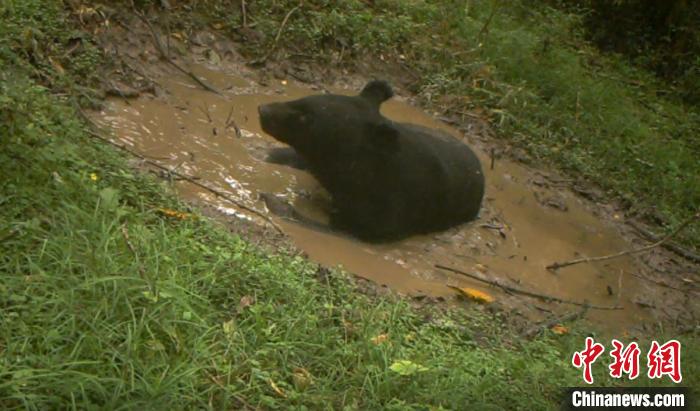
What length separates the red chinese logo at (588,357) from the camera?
14.4 ft

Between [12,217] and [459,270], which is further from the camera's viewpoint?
[459,270]

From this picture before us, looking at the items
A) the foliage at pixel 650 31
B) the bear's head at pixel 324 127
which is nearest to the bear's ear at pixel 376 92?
the bear's head at pixel 324 127

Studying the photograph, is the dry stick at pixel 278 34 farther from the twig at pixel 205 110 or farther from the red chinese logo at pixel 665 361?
the red chinese logo at pixel 665 361

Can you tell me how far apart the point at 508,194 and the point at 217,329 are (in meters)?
4.51

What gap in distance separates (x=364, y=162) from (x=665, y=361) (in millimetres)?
2536

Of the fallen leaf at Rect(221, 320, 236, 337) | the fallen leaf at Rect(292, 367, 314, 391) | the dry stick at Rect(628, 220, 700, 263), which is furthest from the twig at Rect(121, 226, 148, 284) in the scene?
the dry stick at Rect(628, 220, 700, 263)

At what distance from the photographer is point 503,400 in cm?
386

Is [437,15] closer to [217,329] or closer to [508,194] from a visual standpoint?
[508,194]

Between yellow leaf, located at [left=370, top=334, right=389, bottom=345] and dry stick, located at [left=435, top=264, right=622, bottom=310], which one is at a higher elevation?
yellow leaf, located at [left=370, top=334, right=389, bottom=345]

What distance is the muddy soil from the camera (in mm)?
5613

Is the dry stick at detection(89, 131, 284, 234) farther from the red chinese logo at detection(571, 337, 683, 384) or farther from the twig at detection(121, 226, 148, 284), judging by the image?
the red chinese logo at detection(571, 337, 683, 384)

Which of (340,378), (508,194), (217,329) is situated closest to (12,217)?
(217,329)

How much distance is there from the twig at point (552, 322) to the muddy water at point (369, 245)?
0.60ft

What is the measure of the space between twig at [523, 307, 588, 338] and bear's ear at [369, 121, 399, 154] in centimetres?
170
